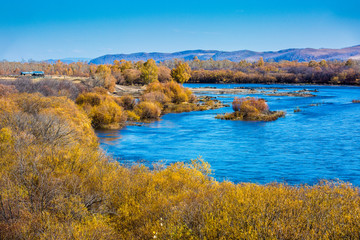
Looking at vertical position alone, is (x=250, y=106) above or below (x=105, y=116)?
above

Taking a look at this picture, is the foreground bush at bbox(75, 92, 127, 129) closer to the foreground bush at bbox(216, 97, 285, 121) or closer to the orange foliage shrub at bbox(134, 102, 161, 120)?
the orange foliage shrub at bbox(134, 102, 161, 120)

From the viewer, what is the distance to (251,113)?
50031 millimetres

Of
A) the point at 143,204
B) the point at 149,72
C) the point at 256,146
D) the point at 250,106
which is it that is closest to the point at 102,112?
the point at 256,146

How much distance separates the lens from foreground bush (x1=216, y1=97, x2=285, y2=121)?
161ft

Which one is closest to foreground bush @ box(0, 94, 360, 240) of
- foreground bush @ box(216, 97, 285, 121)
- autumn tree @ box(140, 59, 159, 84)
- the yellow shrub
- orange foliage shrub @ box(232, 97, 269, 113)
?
the yellow shrub

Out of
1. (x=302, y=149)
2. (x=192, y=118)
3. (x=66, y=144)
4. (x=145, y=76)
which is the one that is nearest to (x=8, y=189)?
(x=66, y=144)

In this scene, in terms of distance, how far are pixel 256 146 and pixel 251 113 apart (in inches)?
683

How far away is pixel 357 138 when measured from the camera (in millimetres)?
34938

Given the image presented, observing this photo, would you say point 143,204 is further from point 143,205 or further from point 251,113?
point 251,113

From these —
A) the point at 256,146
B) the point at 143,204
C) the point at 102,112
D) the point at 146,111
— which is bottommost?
the point at 256,146

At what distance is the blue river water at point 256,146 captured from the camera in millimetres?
24734

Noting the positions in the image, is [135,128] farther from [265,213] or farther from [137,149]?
[265,213]

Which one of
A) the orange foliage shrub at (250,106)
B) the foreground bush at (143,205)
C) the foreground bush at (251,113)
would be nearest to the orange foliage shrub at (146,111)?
the foreground bush at (251,113)

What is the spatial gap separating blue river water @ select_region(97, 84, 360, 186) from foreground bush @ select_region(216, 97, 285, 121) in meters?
1.83
